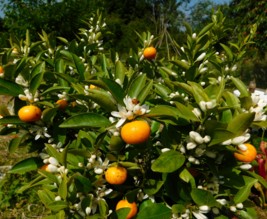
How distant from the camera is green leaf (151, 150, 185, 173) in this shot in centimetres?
101

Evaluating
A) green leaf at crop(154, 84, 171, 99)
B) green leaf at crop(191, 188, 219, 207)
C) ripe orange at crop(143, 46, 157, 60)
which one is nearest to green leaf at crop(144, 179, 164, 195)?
green leaf at crop(191, 188, 219, 207)

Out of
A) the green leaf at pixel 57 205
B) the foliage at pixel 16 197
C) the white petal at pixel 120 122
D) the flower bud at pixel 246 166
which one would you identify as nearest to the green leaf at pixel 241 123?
the flower bud at pixel 246 166

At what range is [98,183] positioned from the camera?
1155 millimetres

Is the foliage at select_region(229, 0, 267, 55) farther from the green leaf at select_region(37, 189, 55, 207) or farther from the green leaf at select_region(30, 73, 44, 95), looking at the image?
the green leaf at select_region(37, 189, 55, 207)

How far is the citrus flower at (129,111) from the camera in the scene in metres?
0.99

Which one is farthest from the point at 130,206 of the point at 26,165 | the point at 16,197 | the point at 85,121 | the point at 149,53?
the point at 16,197

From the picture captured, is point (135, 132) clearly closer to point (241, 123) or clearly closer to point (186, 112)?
Answer: point (186, 112)

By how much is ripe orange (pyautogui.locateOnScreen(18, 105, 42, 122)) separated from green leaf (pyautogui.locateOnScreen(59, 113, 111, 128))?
21 centimetres

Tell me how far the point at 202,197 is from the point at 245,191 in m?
0.17

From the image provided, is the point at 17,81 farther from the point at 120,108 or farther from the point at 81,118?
the point at 120,108

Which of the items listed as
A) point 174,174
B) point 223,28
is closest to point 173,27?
point 223,28

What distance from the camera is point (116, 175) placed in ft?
3.49

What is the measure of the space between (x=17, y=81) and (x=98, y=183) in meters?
0.56

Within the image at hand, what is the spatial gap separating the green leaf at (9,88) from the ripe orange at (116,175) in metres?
0.52
